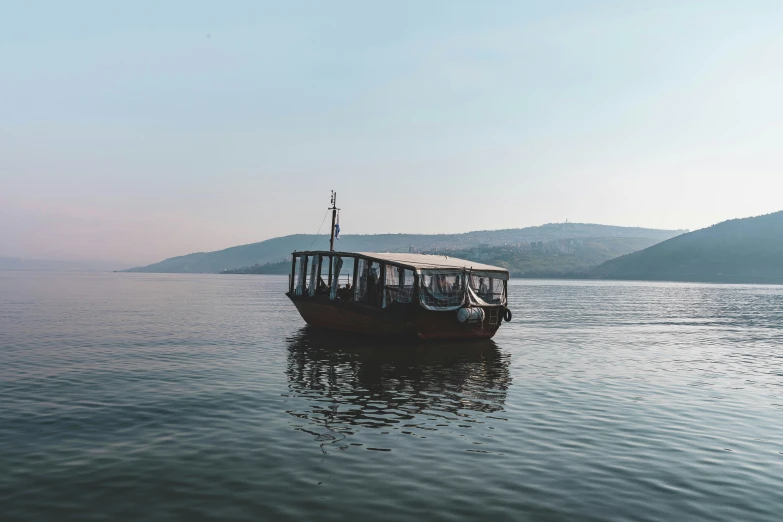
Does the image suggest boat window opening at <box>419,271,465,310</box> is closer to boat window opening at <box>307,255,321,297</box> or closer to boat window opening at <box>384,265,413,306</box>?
boat window opening at <box>384,265,413,306</box>

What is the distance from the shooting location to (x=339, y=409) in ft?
62.0

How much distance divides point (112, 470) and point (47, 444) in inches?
121

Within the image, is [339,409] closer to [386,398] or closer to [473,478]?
[386,398]

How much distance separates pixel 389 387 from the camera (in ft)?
74.9

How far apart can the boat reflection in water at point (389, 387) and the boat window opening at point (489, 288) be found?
119 inches

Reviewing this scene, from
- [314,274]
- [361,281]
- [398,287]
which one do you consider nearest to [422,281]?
[398,287]

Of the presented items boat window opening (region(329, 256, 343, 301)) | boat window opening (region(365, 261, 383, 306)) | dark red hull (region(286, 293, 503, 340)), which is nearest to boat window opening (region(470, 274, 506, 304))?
dark red hull (region(286, 293, 503, 340))

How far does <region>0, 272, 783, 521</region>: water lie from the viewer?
1087 cm

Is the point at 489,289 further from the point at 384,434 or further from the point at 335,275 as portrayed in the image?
the point at 384,434

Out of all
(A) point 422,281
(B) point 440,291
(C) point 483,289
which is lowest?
(B) point 440,291

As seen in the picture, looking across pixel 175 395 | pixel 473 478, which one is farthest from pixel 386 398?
pixel 473 478

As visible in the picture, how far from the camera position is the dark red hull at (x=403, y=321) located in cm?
3334

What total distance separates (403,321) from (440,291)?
9.74 feet

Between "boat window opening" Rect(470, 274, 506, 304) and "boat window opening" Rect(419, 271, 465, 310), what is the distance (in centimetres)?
193
